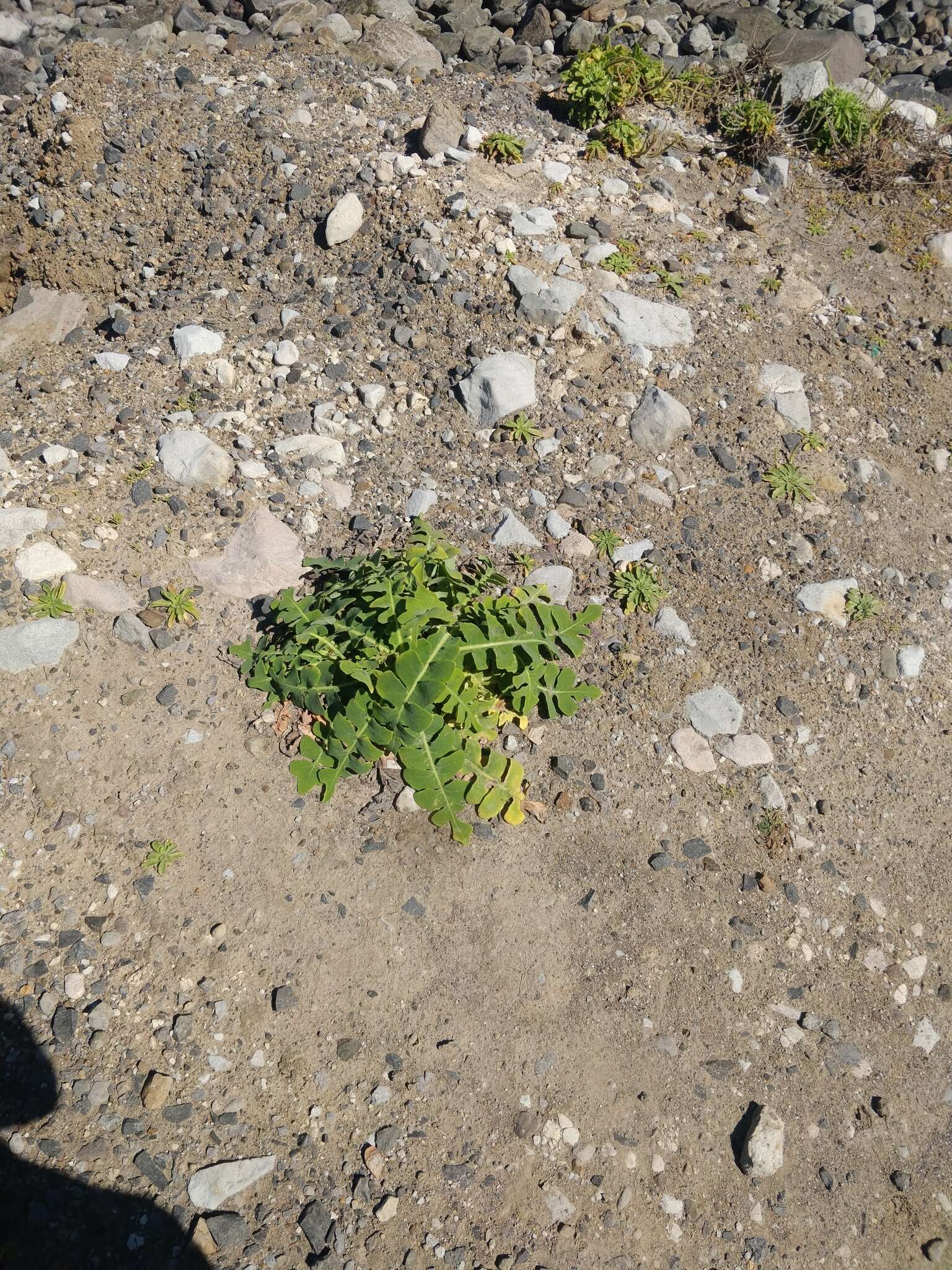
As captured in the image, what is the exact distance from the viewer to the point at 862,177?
573 centimetres

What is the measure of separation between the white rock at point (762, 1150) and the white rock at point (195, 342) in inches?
158

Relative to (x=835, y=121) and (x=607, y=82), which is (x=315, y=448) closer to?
(x=607, y=82)

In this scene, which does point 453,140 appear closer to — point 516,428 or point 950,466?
point 516,428

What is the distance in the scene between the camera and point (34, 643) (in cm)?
342

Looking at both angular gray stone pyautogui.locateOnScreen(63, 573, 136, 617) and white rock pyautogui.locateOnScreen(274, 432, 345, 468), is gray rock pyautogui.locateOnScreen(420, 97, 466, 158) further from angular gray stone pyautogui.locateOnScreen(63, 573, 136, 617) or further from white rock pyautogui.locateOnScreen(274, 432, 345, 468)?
angular gray stone pyautogui.locateOnScreen(63, 573, 136, 617)

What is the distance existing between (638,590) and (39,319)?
11.6ft

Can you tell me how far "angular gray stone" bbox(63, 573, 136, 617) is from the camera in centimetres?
356

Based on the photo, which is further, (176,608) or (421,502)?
(421,502)

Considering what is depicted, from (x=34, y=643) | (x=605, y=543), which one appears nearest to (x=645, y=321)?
(x=605, y=543)

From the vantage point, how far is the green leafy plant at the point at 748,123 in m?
5.67

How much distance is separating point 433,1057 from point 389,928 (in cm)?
44

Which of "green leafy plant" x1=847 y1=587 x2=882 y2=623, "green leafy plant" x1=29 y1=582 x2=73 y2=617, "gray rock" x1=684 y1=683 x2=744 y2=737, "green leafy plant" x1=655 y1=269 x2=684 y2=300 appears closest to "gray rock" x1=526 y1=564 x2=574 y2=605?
"gray rock" x1=684 y1=683 x2=744 y2=737

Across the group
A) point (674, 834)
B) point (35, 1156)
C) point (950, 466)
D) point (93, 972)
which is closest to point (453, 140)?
point (950, 466)

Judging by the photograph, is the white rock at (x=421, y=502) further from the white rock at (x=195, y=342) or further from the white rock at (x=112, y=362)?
the white rock at (x=112, y=362)
